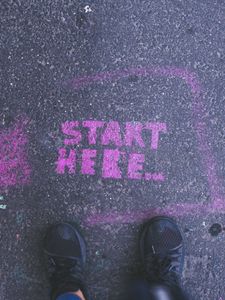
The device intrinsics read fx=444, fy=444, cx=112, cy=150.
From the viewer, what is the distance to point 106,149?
8.66 ft

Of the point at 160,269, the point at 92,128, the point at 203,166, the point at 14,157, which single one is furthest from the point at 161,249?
the point at 14,157

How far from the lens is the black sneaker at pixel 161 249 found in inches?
103

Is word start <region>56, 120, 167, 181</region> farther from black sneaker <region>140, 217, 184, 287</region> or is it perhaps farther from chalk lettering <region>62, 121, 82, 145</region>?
black sneaker <region>140, 217, 184, 287</region>

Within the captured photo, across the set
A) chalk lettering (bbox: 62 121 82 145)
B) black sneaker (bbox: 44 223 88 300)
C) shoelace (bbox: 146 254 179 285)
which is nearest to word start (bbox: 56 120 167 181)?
chalk lettering (bbox: 62 121 82 145)

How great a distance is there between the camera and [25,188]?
2.63 meters

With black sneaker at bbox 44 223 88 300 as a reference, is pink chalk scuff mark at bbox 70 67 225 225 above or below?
above

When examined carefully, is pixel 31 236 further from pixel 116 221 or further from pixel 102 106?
pixel 102 106

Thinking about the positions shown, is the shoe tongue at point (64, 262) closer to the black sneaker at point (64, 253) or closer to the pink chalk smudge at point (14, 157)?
the black sneaker at point (64, 253)

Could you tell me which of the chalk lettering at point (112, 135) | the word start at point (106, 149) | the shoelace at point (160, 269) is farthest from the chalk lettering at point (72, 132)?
the shoelace at point (160, 269)

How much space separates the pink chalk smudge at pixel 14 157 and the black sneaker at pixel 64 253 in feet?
1.19

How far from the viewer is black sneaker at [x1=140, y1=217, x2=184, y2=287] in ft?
8.57

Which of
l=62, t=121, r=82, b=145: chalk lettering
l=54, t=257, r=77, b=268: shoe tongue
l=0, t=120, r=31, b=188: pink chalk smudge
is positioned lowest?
l=54, t=257, r=77, b=268: shoe tongue

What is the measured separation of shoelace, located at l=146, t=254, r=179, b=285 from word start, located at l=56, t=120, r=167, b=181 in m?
0.47

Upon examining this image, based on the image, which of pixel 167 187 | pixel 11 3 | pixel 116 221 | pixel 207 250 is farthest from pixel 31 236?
pixel 11 3
